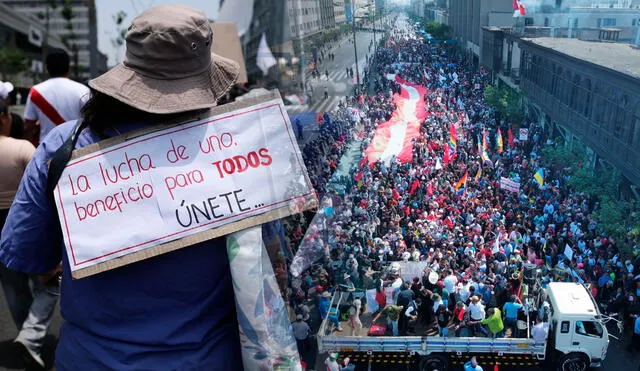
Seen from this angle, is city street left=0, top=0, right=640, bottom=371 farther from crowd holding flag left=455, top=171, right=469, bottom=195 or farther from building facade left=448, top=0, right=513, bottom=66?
building facade left=448, top=0, right=513, bottom=66

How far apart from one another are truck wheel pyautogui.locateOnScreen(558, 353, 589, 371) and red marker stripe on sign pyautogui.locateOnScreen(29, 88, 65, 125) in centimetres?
431

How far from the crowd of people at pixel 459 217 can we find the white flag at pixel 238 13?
171cm

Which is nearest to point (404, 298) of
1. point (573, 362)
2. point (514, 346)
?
point (514, 346)

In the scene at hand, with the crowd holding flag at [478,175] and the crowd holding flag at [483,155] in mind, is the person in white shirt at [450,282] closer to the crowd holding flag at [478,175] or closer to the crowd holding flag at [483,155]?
the crowd holding flag at [478,175]

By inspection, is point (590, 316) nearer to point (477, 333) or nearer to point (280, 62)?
point (477, 333)

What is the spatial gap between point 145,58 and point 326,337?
352cm

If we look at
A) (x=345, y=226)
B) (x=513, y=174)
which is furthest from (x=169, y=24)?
(x=513, y=174)

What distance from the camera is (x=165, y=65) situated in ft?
3.94

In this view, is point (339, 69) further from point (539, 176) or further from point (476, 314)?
point (476, 314)

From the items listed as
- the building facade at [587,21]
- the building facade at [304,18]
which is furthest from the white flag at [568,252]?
the building facade at [304,18]

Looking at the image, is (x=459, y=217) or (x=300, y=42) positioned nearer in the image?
(x=459, y=217)

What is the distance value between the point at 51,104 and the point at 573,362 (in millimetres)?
4703

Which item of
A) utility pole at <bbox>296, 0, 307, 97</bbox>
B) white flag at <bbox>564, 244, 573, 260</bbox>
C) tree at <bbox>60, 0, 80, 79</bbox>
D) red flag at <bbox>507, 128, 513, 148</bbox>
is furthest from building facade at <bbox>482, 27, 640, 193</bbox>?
tree at <bbox>60, 0, 80, 79</bbox>

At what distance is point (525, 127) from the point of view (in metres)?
4.84
